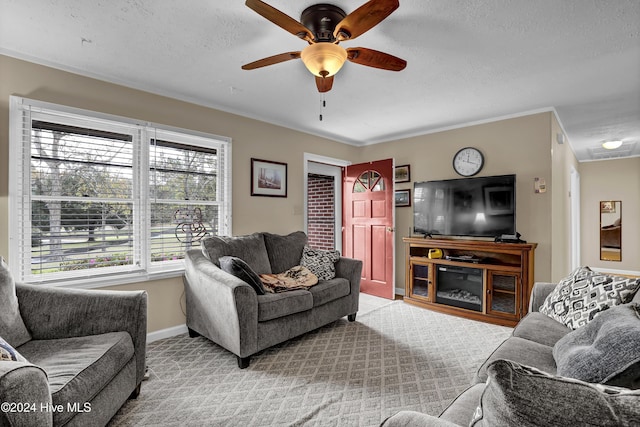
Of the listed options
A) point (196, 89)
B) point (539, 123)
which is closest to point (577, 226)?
point (539, 123)

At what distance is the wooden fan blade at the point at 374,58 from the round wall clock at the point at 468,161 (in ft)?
7.94

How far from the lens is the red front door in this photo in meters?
4.49

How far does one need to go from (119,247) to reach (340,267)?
7.18 feet

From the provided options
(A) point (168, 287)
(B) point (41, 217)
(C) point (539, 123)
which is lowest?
(A) point (168, 287)

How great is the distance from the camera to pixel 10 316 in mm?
1755

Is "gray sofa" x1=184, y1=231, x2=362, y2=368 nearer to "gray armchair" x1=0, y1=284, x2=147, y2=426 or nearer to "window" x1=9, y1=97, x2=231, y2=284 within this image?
"window" x1=9, y1=97, x2=231, y2=284

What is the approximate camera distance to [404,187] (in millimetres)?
4715

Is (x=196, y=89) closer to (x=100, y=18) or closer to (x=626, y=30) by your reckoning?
(x=100, y=18)

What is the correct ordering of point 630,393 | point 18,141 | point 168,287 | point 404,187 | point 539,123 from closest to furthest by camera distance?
point 630,393 < point 18,141 < point 168,287 < point 539,123 < point 404,187

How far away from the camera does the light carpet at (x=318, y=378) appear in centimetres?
190

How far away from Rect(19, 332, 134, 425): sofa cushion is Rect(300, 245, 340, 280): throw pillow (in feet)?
6.23

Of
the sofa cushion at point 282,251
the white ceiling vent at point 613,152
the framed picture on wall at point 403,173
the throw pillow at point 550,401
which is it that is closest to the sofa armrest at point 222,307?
the sofa cushion at point 282,251

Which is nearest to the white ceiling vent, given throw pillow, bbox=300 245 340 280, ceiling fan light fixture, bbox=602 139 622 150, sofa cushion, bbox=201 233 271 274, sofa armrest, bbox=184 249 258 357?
ceiling fan light fixture, bbox=602 139 622 150

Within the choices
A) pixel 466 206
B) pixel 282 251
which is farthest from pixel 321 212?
pixel 466 206
